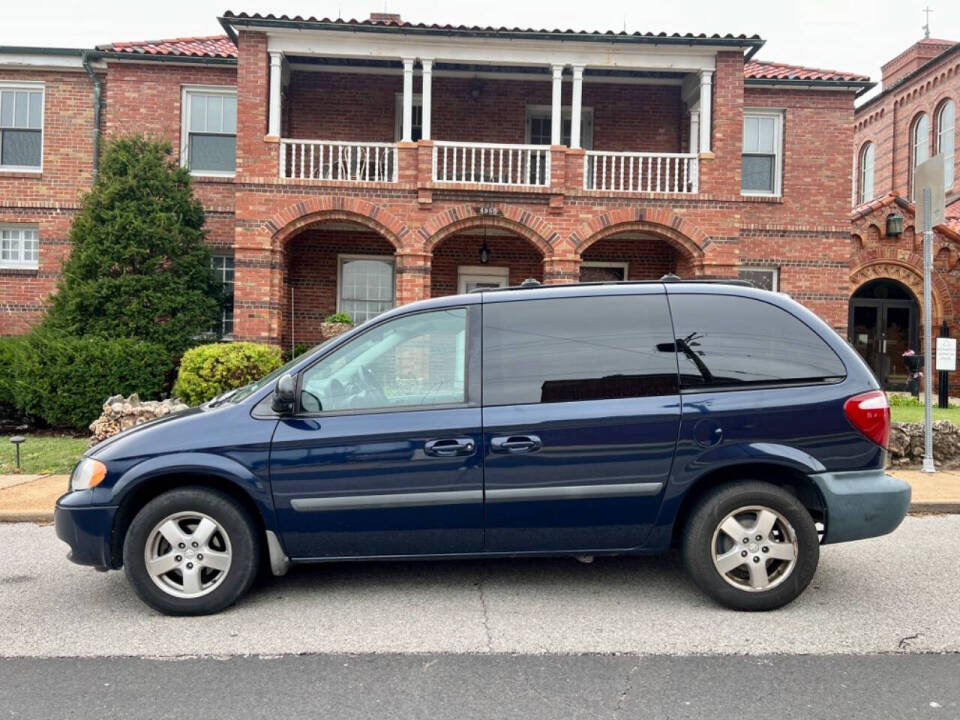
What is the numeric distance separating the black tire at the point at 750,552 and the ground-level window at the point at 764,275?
1325cm

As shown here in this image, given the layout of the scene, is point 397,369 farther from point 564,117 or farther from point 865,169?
point 865,169

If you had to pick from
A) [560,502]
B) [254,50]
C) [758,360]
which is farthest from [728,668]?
[254,50]

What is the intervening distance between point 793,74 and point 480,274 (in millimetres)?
8435

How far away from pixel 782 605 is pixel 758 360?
1.42 meters

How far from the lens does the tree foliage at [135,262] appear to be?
39.8 ft

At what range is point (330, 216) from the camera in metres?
13.7

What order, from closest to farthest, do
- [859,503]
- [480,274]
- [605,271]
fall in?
[859,503], [480,274], [605,271]

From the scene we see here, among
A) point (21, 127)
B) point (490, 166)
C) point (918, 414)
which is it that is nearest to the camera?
point (918, 414)

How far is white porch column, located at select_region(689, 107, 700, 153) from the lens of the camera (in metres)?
14.9

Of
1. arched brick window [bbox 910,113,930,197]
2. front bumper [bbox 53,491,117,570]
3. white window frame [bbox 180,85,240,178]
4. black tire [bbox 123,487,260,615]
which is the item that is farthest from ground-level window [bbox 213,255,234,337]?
arched brick window [bbox 910,113,930,197]

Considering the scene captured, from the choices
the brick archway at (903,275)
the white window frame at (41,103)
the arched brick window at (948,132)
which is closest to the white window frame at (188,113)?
the white window frame at (41,103)

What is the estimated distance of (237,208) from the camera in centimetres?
1348

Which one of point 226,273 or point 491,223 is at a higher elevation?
point 491,223

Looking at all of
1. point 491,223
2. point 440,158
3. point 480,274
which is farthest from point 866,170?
point 491,223
